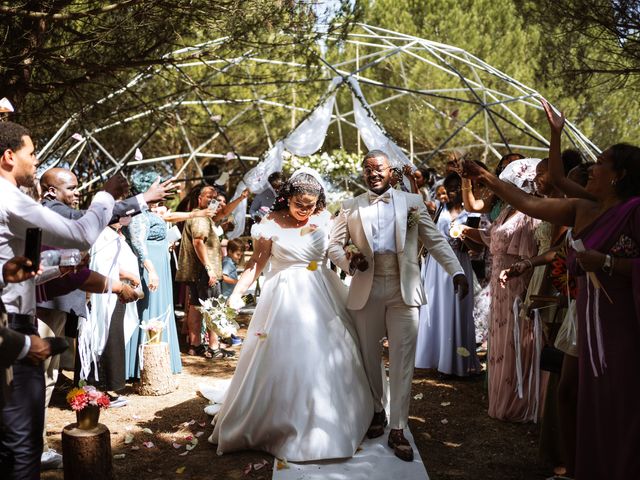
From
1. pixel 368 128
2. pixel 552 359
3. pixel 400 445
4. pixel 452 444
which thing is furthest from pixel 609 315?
pixel 368 128

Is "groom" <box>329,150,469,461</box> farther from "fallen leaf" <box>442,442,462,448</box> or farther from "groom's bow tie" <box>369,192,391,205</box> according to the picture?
"fallen leaf" <box>442,442,462,448</box>

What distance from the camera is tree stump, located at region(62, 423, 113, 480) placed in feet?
14.0

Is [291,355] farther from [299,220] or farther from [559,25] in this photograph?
[559,25]

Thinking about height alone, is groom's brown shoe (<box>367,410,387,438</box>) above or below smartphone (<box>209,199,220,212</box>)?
below

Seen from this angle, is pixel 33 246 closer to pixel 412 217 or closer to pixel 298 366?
pixel 298 366

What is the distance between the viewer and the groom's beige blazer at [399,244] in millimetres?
5105

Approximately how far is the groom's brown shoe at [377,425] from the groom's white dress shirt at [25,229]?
2.84m

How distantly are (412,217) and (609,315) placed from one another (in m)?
1.87

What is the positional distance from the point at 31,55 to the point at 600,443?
5616mm

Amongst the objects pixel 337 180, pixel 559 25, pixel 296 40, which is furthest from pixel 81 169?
pixel 559 25

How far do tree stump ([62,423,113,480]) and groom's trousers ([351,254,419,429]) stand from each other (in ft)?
6.62

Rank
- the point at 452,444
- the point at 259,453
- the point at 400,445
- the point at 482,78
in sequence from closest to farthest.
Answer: the point at 400,445 → the point at 259,453 → the point at 452,444 → the point at 482,78

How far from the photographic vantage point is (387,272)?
5164mm

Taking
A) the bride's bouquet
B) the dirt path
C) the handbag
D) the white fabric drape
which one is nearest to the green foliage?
the white fabric drape
